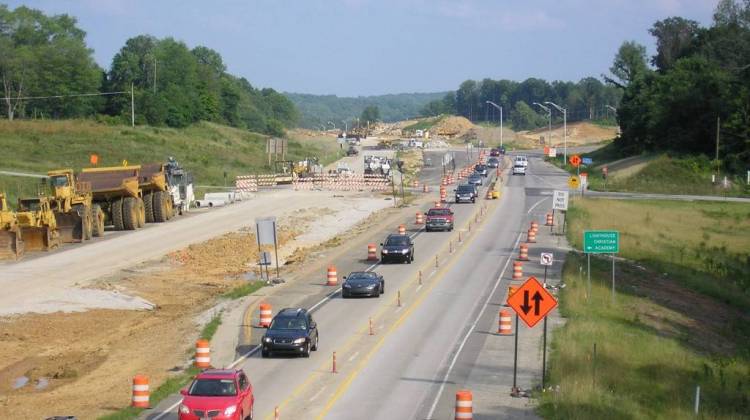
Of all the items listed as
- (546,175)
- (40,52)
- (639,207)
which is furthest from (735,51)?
(40,52)

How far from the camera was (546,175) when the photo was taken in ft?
404

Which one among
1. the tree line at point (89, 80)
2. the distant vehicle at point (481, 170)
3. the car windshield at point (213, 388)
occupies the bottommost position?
the car windshield at point (213, 388)

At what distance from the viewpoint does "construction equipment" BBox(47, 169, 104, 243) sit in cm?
6206

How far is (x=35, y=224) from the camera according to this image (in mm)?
59156

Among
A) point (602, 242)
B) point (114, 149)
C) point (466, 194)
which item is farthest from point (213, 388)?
point (114, 149)

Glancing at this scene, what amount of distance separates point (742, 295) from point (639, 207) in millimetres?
35031

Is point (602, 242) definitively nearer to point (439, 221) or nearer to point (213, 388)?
point (213, 388)

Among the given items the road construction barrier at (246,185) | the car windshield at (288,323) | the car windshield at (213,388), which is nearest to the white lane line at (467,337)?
the car windshield at (288,323)

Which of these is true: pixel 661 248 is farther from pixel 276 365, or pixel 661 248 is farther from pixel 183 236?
pixel 276 365

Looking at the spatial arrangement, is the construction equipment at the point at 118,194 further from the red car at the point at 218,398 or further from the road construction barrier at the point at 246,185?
the red car at the point at 218,398

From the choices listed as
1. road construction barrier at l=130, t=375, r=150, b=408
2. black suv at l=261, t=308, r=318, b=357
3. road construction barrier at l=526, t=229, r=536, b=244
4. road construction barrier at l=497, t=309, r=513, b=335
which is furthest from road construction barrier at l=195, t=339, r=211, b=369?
road construction barrier at l=526, t=229, r=536, b=244

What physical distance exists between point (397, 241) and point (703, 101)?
2809 inches

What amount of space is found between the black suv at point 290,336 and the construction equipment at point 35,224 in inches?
1227

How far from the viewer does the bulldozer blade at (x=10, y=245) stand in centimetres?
5619
